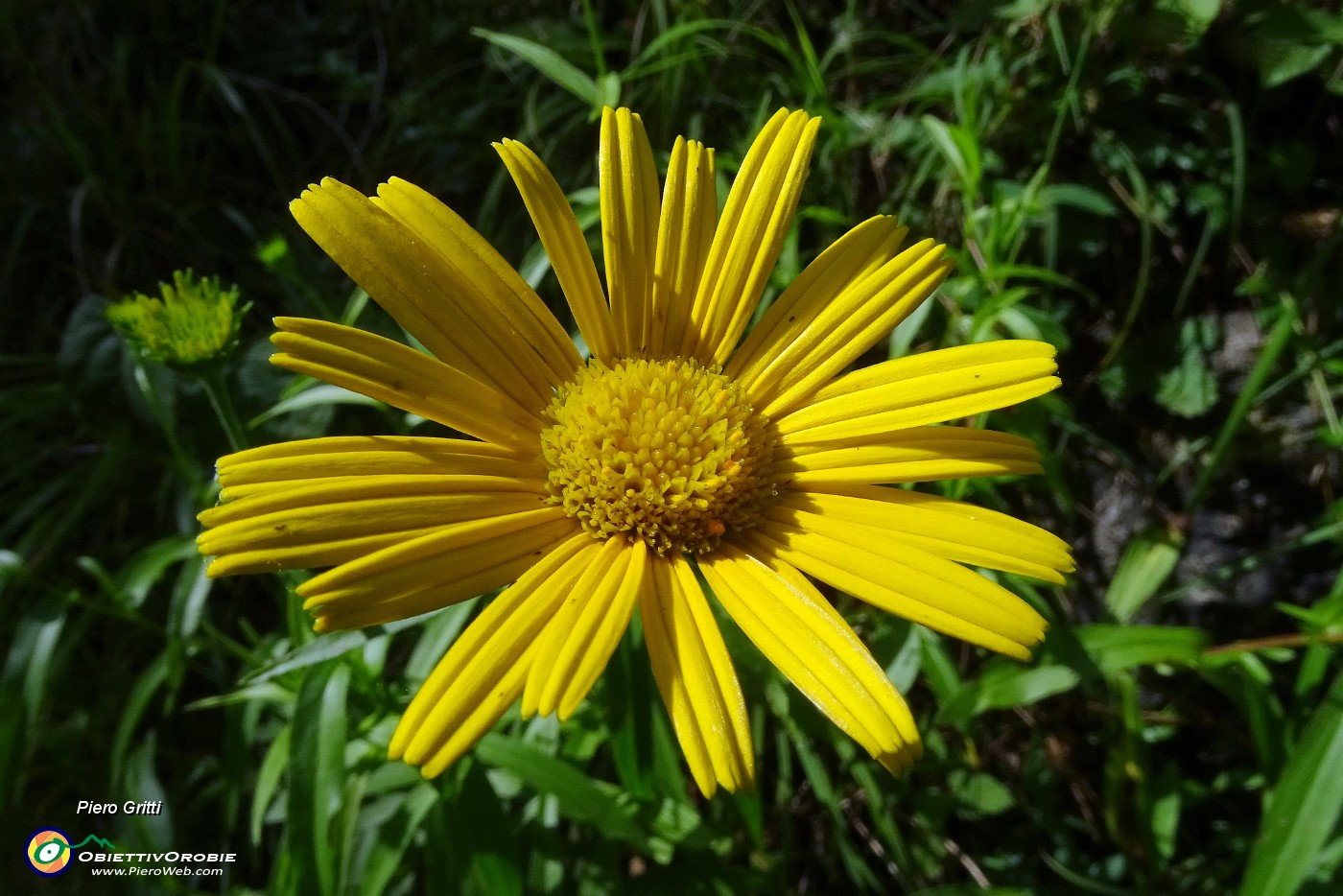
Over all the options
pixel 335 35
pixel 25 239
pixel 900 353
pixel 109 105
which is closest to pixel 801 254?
pixel 900 353

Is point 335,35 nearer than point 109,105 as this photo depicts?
No

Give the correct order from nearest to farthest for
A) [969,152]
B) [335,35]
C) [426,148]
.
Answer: [969,152] → [426,148] → [335,35]

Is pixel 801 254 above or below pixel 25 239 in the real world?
below

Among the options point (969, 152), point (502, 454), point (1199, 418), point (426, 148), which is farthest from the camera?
point (426, 148)

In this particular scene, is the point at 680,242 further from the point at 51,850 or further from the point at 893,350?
the point at 51,850

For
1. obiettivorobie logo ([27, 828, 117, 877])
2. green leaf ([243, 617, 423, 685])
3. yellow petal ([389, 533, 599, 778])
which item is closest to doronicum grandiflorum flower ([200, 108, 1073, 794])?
yellow petal ([389, 533, 599, 778])

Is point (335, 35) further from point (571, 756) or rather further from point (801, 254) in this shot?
point (571, 756)
